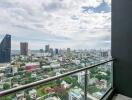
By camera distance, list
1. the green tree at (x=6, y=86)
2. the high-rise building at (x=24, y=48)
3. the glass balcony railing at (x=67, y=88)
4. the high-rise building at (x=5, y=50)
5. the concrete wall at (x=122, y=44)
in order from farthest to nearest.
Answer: the concrete wall at (x=122, y=44), the high-rise building at (x=24, y=48), the high-rise building at (x=5, y=50), the green tree at (x=6, y=86), the glass balcony railing at (x=67, y=88)

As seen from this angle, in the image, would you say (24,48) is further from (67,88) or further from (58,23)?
(58,23)

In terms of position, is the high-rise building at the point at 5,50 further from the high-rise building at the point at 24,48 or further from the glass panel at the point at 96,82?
the glass panel at the point at 96,82

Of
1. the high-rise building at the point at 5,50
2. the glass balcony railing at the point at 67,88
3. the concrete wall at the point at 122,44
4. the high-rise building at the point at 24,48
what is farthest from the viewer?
the concrete wall at the point at 122,44

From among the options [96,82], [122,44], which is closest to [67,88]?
[96,82]

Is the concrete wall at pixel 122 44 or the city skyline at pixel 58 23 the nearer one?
the city skyline at pixel 58 23

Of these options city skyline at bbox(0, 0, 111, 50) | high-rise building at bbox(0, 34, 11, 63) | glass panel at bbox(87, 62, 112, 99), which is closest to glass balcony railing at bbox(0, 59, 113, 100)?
glass panel at bbox(87, 62, 112, 99)

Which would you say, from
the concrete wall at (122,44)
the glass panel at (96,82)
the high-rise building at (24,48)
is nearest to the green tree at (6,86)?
the high-rise building at (24,48)
